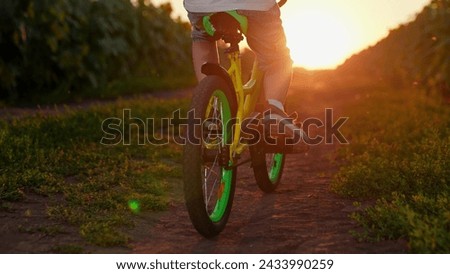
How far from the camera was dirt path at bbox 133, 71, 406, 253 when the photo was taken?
12.2 feet

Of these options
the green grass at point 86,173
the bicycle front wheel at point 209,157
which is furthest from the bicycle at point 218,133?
the green grass at point 86,173

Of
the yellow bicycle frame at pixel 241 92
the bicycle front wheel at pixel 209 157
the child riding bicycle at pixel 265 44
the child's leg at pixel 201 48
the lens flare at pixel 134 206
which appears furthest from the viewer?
the lens flare at pixel 134 206

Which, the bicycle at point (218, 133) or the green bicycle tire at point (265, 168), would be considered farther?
the green bicycle tire at point (265, 168)

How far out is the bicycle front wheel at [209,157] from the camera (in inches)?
144

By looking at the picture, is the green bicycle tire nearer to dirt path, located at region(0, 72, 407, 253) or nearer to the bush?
dirt path, located at region(0, 72, 407, 253)

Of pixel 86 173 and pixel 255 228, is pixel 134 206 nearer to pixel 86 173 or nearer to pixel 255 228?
pixel 255 228

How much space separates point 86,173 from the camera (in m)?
5.65

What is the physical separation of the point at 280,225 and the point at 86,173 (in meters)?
2.07

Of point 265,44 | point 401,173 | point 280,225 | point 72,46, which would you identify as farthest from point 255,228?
point 72,46

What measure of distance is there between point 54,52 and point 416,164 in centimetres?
898

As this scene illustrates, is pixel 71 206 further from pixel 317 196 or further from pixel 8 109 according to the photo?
pixel 8 109

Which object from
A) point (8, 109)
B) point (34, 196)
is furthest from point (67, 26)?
point (34, 196)

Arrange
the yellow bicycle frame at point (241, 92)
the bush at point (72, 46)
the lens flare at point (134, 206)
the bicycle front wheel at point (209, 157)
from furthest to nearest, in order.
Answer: the bush at point (72, 46) → the lens flare at point (134, 206) → the yellow bicycle frame at point (241, 92) → the bicycle front wheel at point (209, 157)

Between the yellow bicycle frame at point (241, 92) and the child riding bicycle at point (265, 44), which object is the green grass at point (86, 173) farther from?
the child riding bicycle at point (265, 44)
